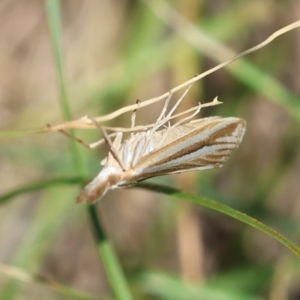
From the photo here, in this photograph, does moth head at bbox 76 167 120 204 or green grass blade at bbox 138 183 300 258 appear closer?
green grass blade at bbox 138 183 300 258

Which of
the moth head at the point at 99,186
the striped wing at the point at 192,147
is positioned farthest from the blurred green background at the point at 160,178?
the moth head at the point at 99,186

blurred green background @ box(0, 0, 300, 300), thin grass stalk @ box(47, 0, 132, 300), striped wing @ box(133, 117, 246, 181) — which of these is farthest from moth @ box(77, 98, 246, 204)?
blurred green background @ box(0, 0, 300, 300)

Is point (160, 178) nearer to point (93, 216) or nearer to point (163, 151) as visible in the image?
point (93, 216)

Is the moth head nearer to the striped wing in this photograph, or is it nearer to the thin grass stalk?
the striped wing

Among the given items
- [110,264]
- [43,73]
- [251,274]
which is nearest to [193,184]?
[251,274]

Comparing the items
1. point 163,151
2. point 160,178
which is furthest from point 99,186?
point 160,178

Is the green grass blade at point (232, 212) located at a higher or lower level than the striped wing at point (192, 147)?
lower

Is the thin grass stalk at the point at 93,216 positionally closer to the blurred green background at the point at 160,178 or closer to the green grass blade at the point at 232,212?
the green grass blade at the point at 232,212
